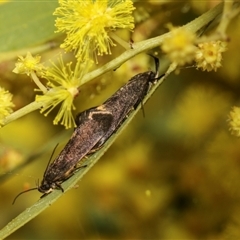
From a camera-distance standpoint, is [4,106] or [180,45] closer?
[180,45]

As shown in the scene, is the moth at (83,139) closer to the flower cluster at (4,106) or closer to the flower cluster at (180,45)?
the flower cluster at (4,106)

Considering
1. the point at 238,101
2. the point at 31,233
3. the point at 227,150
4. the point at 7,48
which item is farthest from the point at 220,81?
the point at 31,233

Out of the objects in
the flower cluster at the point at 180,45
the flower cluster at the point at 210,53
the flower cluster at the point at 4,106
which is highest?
the flower cluster at the point at 180,45

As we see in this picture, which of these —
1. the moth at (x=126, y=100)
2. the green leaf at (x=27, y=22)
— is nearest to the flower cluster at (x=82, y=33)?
the moth at (x=126, y=100)

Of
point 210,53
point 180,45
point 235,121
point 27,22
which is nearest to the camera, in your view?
point 180,45

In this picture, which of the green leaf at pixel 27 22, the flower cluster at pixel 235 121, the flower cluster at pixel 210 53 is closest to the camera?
the flower cluster at pixel 210 53

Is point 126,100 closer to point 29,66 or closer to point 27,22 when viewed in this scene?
point 29,66

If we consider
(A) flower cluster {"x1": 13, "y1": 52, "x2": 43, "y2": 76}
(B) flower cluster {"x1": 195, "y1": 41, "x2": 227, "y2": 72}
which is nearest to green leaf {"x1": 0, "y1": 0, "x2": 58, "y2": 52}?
(A) flower cluster {"x1": 13, "y1": 52, "x2": 43, "y2": 76}

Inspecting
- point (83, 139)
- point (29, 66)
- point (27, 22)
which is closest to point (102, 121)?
point (83, 139)

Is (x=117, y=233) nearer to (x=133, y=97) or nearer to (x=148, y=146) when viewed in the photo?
(x=148, y=146)
